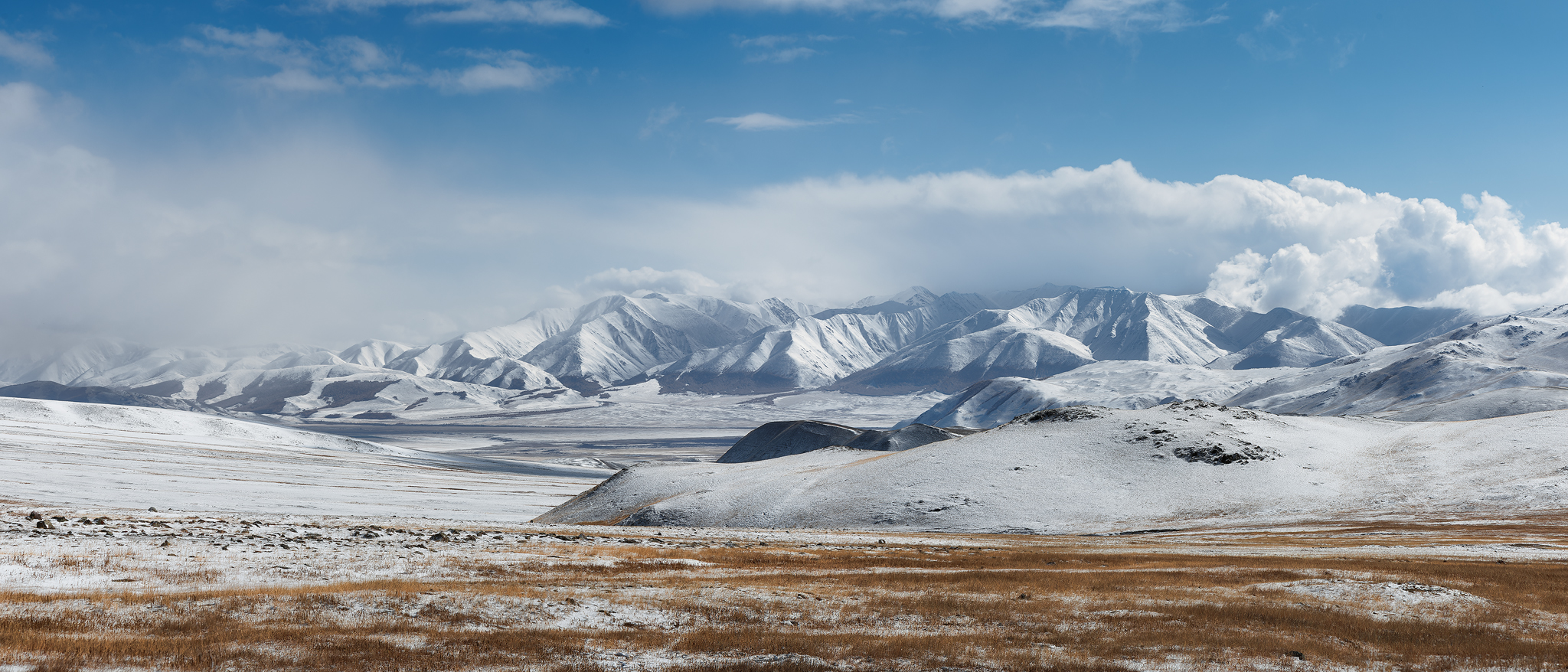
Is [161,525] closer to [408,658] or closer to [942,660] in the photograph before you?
[408,658]

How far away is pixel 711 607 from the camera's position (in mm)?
22609

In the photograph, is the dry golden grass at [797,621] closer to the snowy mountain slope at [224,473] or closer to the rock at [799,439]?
the snowy mountain slope at [224,473]

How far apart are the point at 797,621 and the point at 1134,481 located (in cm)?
6875

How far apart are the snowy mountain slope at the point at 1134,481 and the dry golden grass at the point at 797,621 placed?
40.0 metres

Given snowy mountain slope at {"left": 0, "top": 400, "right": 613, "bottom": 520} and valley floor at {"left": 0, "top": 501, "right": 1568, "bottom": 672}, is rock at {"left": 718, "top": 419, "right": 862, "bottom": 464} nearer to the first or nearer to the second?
snowy mountain slope at {"left": 0, "top": 400, "right": 613, "bottom": 520}

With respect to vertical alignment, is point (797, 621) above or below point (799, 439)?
above

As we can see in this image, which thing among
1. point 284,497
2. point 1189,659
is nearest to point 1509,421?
point 1189,659

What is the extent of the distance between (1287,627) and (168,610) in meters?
24.8

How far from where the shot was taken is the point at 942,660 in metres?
16.8

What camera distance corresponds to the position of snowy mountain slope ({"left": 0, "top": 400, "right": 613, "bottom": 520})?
286ft

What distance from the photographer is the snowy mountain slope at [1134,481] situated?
70500 millimetres

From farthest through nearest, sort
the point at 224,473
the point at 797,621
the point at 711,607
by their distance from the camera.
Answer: the point at 224,473, the point at 711,607, the point at 797,621

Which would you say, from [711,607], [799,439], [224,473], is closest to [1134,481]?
[711,607]

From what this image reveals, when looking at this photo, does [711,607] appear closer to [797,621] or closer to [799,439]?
[797,621]
